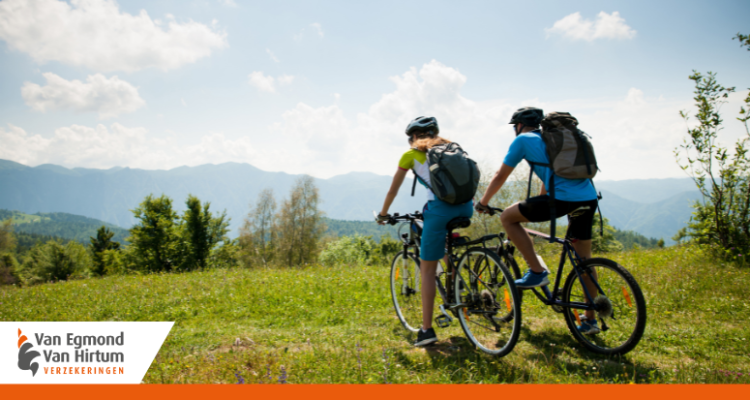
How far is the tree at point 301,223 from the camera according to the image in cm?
4944

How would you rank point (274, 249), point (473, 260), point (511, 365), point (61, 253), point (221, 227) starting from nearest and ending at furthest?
point (511, 365) → point (473, 260) → point (221, 227) → point (274, 249) → point (61, 253)

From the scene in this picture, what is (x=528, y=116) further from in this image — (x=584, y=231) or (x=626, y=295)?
(x=626, y=295)

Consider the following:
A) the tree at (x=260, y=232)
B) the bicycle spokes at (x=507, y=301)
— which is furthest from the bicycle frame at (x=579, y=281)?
the tree at (x=260, y=232)

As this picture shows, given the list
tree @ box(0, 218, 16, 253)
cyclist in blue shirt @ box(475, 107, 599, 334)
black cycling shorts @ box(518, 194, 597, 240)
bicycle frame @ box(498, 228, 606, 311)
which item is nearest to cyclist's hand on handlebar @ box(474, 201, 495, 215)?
cyclist in blue shirt @ box(475, 107, 599, 334)

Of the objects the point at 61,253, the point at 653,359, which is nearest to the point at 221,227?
the point at 61,253

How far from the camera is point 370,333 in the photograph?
482 centimetres

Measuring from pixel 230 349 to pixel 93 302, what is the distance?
215 inches

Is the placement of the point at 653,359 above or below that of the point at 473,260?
below

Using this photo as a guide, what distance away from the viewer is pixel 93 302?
771 centimetres

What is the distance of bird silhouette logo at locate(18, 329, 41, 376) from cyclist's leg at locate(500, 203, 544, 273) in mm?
5093

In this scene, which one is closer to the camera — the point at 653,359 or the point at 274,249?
the point at 653,359

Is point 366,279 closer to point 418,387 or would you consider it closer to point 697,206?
point 418,387

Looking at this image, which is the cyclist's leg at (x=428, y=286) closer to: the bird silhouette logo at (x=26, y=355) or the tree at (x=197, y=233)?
the bird silhouette logo at (x=26, y=355)

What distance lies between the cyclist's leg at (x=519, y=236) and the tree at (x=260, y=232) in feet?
151
